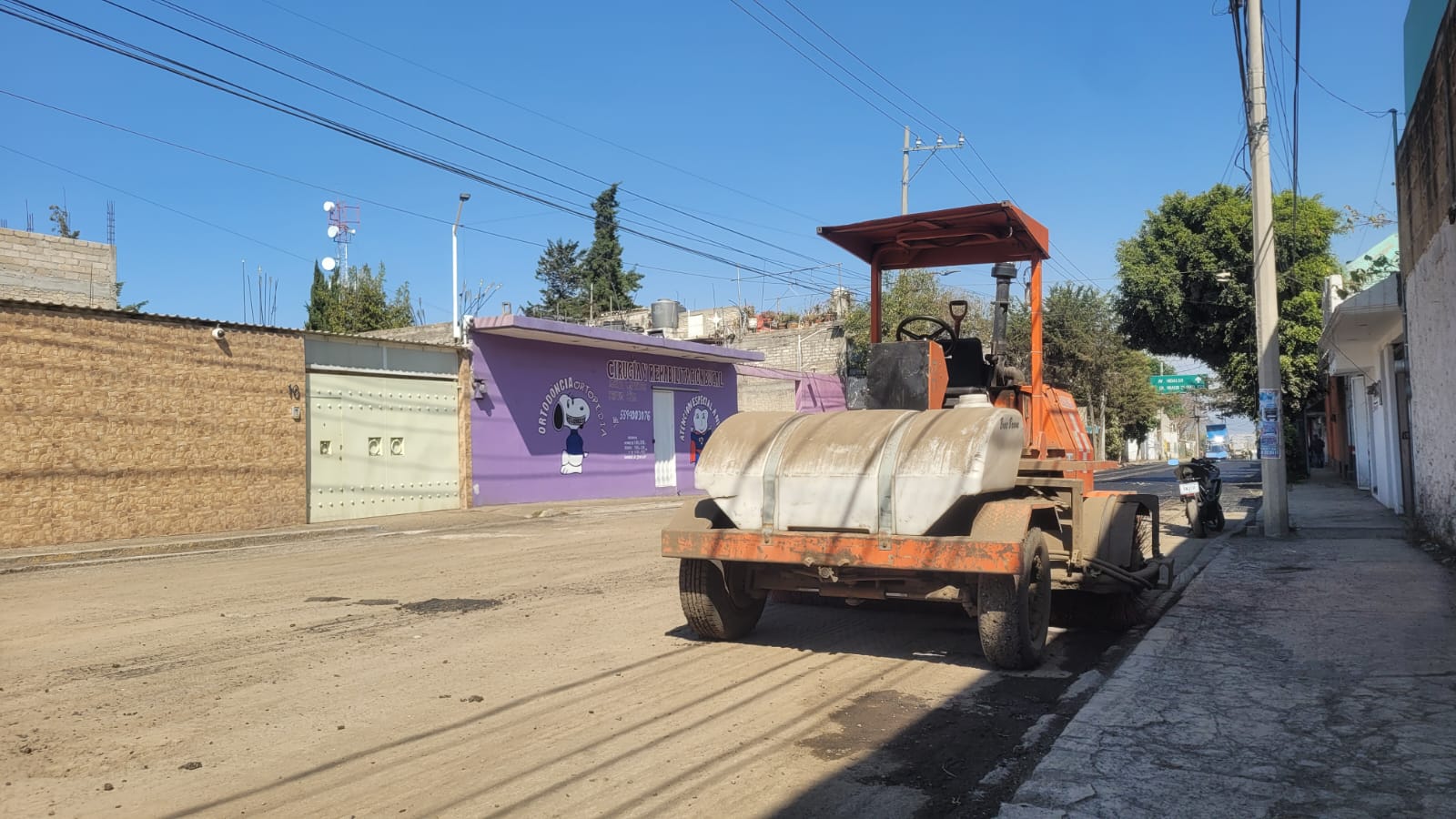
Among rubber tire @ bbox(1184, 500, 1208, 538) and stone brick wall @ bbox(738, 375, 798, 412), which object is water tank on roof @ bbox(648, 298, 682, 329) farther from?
rubber tire @ bbox(1184, 500, 1208, 538)

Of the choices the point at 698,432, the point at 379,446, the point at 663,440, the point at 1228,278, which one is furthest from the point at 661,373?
the point at 1228,278

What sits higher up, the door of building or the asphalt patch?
the door of building

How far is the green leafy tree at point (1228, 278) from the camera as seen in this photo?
1132 inches

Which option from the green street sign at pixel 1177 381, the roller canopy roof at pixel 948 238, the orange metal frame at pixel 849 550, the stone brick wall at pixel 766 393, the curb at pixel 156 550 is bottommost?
the curb at pixel 156 550

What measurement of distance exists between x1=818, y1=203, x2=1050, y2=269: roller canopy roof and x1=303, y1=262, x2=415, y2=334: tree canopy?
34.3 m

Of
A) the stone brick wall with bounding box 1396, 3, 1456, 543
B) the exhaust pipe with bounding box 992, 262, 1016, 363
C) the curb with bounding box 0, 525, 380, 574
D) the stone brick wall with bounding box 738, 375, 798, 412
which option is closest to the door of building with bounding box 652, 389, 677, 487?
the stone brick wall with bounding box 738, 375, 798, 412

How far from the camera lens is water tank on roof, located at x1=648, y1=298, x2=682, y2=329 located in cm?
3797

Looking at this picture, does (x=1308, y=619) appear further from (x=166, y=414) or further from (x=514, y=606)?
(x=166, y=414)

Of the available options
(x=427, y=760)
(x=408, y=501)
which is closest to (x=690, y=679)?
(x=427, y=760)

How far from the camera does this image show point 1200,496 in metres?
14.5

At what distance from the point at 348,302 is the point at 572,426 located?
697 inches

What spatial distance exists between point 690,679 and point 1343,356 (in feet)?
59.8

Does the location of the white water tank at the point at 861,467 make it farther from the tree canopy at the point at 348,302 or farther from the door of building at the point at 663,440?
the tree canopy at the point at 348,302

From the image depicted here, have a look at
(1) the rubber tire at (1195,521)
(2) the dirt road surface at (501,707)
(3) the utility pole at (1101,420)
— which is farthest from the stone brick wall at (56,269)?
(3) the utility pole at (1101,420)
